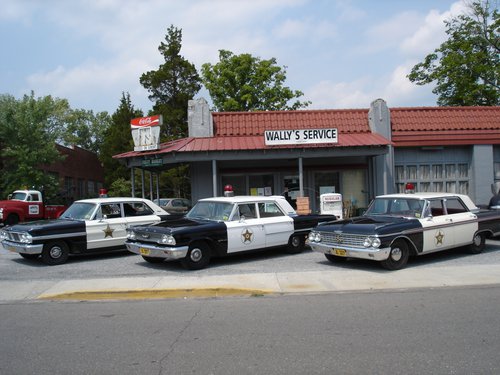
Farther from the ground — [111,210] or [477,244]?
[111,210]

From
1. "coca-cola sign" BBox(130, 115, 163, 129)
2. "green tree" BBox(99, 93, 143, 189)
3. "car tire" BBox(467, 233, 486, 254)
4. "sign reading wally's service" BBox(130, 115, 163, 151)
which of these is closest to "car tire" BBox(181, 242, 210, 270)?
"car tire" BBox(467, 233, 486, 254)

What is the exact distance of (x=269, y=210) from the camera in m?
Answer: 11.6

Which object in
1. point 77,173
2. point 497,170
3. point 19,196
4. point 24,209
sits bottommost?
→ point 24,209

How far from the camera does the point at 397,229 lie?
375 inches

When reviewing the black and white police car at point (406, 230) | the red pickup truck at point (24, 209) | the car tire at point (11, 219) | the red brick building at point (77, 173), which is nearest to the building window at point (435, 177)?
the black and white police car at point (406, 230)

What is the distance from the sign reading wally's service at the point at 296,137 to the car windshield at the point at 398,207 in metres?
5.85

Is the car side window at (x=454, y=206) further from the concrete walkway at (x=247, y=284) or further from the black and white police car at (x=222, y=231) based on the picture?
Answer: the black and white police car at (x=222, y=231)

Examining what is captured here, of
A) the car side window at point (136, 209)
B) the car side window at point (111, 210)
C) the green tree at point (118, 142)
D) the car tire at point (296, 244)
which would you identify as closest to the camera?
the car tire at point (296, 244)

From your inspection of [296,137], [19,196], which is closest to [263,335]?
[296,137]

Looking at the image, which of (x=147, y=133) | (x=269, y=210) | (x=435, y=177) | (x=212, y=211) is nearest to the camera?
(x=212, y=211)

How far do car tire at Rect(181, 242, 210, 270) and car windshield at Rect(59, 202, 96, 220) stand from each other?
3281 millimetres

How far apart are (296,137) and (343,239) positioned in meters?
7.46

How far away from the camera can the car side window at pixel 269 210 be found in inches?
449

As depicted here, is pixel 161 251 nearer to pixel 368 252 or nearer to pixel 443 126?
pixel 368 252
